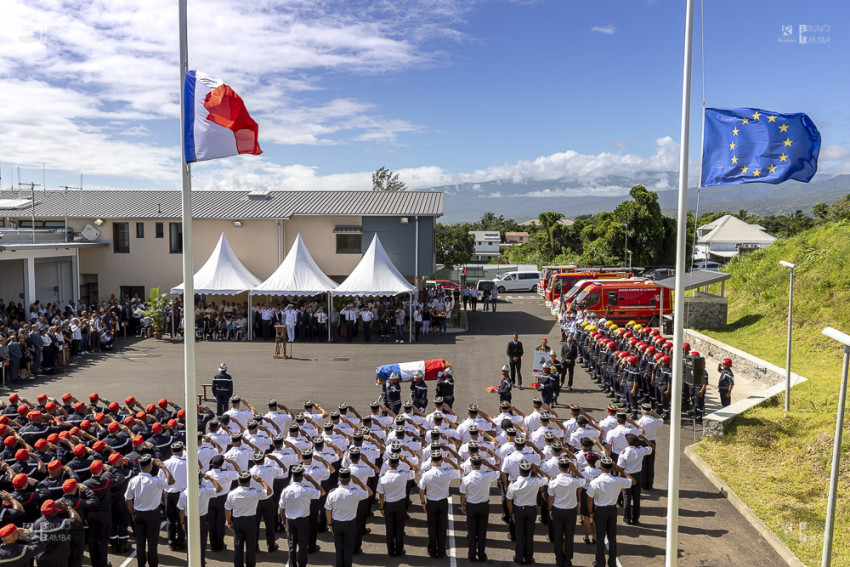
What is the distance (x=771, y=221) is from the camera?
97.9 metres

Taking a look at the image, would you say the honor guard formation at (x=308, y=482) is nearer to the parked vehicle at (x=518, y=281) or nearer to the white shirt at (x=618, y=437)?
the white shirt at (x=618, y=437)

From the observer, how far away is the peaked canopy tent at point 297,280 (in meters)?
25.8

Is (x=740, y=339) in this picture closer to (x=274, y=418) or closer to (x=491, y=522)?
(x=491, y=522)

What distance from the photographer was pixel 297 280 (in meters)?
26.0

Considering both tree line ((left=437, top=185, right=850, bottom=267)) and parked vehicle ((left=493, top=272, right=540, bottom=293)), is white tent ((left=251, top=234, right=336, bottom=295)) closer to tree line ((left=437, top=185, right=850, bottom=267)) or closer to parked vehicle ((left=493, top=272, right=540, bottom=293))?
parked vehicle ((left=493, top=272, right=540, bottom=293))

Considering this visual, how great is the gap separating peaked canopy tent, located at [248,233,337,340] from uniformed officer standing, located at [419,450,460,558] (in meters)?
17.7

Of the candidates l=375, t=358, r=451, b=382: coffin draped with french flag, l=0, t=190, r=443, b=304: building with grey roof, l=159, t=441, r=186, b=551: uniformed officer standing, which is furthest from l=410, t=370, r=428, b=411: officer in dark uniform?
l=0, t=190, r=443, b=304: building with grey roof

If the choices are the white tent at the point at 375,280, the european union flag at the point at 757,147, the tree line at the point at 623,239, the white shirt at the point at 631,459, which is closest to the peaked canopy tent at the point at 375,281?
the white tent at the point at 375,280

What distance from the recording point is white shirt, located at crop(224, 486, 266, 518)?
802 centimetres

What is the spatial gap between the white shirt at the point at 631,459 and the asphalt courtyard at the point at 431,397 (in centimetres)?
93

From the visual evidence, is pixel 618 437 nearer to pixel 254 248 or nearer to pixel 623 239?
pixel 254 248

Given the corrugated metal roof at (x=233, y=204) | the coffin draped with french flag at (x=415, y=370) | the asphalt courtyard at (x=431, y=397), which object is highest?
the corrugated metal roof at (x=233, y=204)

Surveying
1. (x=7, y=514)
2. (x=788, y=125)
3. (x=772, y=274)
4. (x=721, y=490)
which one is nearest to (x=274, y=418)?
(x=7, y=514)

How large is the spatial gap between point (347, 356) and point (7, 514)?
1525cm
